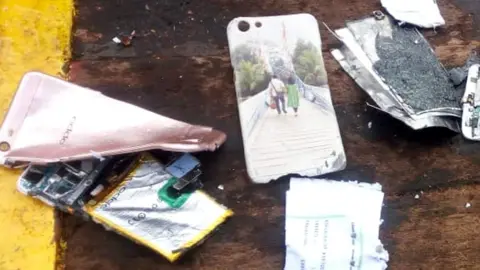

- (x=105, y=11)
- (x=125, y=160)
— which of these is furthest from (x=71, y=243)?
(x=105, y=11)

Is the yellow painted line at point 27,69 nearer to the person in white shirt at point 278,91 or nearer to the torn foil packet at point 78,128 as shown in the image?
the torn foil packet at point 78,128

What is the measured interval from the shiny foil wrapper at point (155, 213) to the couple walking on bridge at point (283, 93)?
0.22 m

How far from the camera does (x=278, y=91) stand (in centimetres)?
128

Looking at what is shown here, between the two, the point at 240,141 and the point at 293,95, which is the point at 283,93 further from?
the point at 240,141

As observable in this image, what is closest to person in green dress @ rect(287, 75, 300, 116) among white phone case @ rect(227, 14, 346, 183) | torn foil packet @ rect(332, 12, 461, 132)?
white phone case @ rect(227, 14, 346, 183)

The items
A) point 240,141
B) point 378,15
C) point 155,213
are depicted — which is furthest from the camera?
point 378,15

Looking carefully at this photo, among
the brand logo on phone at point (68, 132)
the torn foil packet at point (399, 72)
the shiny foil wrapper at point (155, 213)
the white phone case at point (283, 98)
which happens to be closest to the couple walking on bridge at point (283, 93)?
the white phone case at point (283, 98)

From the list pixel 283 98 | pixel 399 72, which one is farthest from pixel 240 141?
pixel 399 72

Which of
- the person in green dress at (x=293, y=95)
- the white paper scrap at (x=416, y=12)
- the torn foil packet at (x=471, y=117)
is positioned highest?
the white paper scrap at (x=416, y=12)

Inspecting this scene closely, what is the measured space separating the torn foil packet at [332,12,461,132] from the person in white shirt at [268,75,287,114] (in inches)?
5.1

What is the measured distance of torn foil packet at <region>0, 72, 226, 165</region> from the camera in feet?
3.80

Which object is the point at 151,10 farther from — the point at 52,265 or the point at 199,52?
the point at 52,265

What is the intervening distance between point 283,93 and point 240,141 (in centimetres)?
12

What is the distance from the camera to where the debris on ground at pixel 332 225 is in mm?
1159
